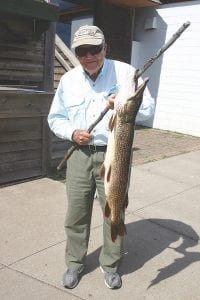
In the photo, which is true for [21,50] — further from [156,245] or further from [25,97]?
[156,245]

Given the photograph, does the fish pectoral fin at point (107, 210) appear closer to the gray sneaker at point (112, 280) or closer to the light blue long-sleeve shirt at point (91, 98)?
the light blue long-sleeve shirt at point (91, 98)

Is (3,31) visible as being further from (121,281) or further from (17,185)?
(121,281)

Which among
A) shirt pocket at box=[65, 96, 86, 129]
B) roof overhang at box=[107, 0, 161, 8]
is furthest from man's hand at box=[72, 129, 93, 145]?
roof overhang at box=[107, 0, 161, 8]

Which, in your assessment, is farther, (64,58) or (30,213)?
(64,58)

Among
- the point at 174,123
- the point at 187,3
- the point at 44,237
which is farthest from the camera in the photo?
the point at 174,123

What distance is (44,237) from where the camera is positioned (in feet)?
15.0

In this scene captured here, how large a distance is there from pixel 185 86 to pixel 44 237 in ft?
27.9

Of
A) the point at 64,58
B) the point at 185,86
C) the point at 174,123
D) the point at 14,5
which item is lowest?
the point at 174,123

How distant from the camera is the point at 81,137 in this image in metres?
3.29

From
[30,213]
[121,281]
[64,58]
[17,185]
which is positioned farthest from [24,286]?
[64,58]

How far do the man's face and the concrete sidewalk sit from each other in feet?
5.94

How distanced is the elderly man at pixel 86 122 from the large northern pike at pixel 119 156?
0.33 metres

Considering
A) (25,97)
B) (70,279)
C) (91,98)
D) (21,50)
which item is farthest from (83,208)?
(21,50)

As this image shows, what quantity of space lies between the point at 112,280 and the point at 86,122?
1.35m
